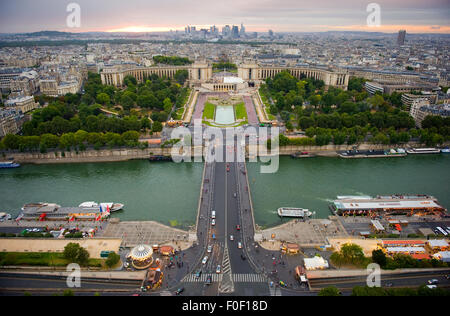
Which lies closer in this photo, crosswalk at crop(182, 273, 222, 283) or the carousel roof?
crosswalk at crop(182, 273, 222, 283)

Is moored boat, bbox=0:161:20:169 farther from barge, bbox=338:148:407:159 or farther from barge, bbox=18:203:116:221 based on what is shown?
barge, bbox=338:148:407:159

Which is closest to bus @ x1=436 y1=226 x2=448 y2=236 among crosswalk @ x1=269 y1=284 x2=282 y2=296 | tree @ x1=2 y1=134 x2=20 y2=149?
crosswalk @ x1=269 y1=284 x2=282 y2=296

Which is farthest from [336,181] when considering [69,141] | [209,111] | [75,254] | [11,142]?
[11,142]

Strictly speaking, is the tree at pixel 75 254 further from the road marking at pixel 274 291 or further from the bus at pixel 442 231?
the bus at pixel 442 231

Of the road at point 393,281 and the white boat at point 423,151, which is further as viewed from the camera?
the white boat at point 423,151

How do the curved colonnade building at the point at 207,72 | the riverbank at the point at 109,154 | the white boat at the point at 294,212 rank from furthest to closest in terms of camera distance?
the curved colonnade building at the point at 207,72
the riverbank at the point at 109,154
the white boat at the point at 294,212

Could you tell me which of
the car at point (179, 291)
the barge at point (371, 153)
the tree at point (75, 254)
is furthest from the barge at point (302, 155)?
the tree at point (75, 254)

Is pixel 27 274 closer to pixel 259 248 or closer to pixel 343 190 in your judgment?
pixel 259 248

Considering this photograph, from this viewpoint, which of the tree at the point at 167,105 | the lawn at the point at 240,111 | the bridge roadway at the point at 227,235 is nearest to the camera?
the bridge roadway at the point at 227,235
